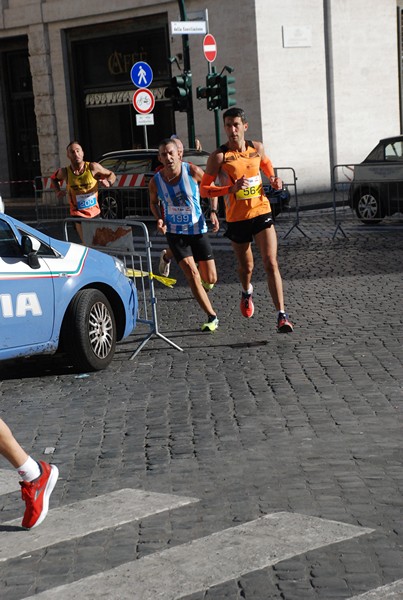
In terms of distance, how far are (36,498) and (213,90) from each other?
21.1 metres

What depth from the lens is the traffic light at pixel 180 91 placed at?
2627 centimetres

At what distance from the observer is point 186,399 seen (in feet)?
27.7

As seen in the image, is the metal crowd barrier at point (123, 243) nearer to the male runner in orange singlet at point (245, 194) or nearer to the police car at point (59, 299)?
the police car at point (59, 299)

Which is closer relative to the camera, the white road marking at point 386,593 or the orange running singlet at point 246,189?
the white road marking at point 386,593

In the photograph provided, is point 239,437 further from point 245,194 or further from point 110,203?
point 110,203

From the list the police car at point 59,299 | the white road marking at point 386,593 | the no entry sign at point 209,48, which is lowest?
the white road marking at point 386,593

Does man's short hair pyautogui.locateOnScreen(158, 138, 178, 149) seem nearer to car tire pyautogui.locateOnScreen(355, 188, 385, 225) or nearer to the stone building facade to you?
car tire pyautogui.locateOnScreen(355, 188, 385, 225)

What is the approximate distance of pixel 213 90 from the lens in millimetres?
26125

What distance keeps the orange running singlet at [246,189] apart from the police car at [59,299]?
1268mm

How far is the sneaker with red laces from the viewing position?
571 cm

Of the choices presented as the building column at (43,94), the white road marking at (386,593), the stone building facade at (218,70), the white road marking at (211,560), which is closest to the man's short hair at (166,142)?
the white road marking at (211,560)

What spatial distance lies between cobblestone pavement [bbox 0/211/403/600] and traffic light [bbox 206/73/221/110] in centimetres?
1387

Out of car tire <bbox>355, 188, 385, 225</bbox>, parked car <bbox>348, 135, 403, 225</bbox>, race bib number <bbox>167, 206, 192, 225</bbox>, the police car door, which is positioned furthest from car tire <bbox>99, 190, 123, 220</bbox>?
the police car door

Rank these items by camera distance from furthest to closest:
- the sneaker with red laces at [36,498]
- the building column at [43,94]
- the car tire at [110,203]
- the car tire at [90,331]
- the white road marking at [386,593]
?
the building column at [43,94]
the car tire at [110,203]
the car tire at [90,331]
the sneaker with red laces at [36,498]
the white road marking at [386,593]
